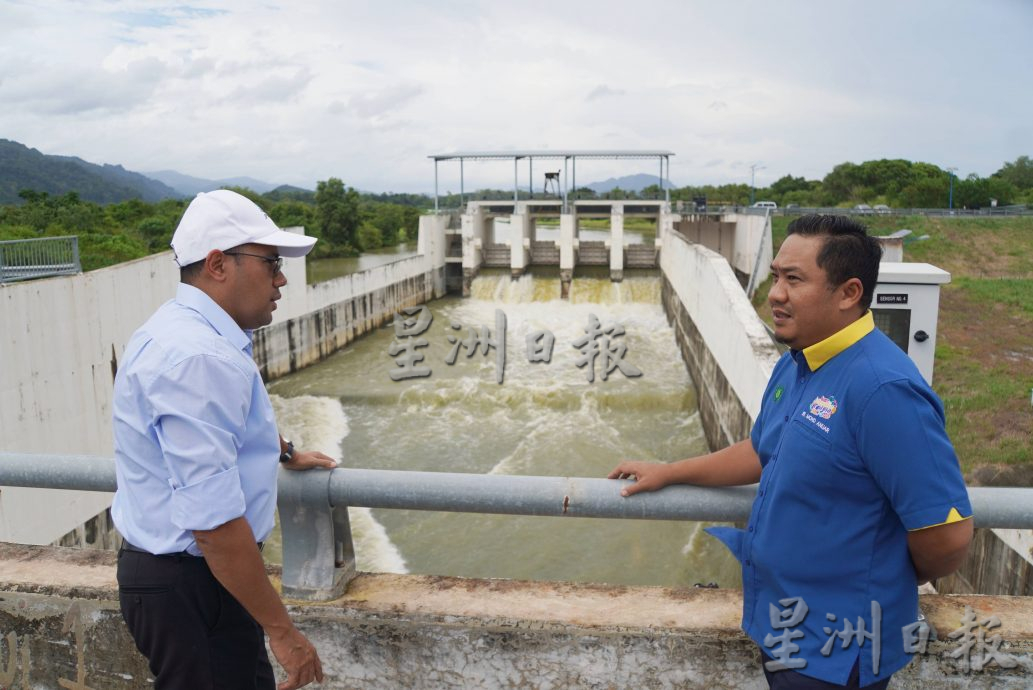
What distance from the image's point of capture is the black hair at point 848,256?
5.04ft

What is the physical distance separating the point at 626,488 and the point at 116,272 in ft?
36.7

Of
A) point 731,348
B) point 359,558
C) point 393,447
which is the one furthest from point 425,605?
point 393,447

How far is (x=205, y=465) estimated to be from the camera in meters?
1.35

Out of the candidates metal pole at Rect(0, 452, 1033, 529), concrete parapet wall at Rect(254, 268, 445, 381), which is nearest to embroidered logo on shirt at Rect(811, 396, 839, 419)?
metal pole at Rect(0, 452, 1033, 529)

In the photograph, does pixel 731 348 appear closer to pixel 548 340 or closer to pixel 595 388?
pixel 595 388

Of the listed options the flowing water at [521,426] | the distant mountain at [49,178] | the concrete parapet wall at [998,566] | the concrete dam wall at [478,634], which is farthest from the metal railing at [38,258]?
the distant mountain at [49,178]

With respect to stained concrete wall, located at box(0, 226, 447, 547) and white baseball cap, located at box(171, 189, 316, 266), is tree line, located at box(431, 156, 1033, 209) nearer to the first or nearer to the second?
stained concrete wall, located at box(0, 226, 447, 547)

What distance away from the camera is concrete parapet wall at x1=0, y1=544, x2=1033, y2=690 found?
1.89 metres

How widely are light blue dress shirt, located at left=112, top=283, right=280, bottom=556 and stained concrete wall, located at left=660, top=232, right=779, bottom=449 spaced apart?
6763 mm

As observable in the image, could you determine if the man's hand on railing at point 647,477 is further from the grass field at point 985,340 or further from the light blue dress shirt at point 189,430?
the grass field at point 985,340

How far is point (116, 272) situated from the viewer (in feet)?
36.3

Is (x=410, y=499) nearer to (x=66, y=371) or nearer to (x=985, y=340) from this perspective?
(x=66, y=371)

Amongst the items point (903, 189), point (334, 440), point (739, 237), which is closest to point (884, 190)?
point (903, 189)

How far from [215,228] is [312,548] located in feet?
3.17
